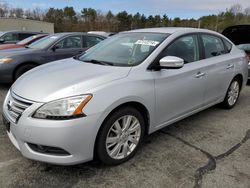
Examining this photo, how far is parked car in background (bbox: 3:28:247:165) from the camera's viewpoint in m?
2.26

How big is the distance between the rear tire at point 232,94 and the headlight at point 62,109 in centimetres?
326

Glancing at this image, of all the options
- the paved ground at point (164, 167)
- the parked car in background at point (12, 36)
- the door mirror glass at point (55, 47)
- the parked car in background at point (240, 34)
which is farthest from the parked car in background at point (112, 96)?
the parked car in background at point (12, 36)

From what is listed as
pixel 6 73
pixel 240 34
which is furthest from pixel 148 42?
pixel 240 34

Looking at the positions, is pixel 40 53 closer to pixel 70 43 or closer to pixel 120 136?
pixel 70 43

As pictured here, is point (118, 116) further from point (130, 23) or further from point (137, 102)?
point (130, 23)

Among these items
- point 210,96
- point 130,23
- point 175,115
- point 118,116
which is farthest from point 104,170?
point 130,23

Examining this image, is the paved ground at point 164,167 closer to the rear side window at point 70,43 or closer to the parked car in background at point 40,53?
the parked car in background at point 40,53

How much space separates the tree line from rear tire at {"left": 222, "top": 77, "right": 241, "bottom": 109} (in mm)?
40050

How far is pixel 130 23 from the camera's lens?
2335 inches

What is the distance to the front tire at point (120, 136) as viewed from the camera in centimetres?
248

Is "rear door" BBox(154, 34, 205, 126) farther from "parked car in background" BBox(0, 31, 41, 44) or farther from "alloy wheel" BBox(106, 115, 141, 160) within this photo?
"parked car in background" BBox(0, 31, 41, 44)

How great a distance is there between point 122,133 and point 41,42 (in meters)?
5.03

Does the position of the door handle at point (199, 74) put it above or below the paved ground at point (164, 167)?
above

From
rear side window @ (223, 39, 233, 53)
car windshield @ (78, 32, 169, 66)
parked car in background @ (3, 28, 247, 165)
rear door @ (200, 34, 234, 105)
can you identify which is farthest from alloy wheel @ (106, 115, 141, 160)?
rear side window @ (223, 39, 233, 53)
